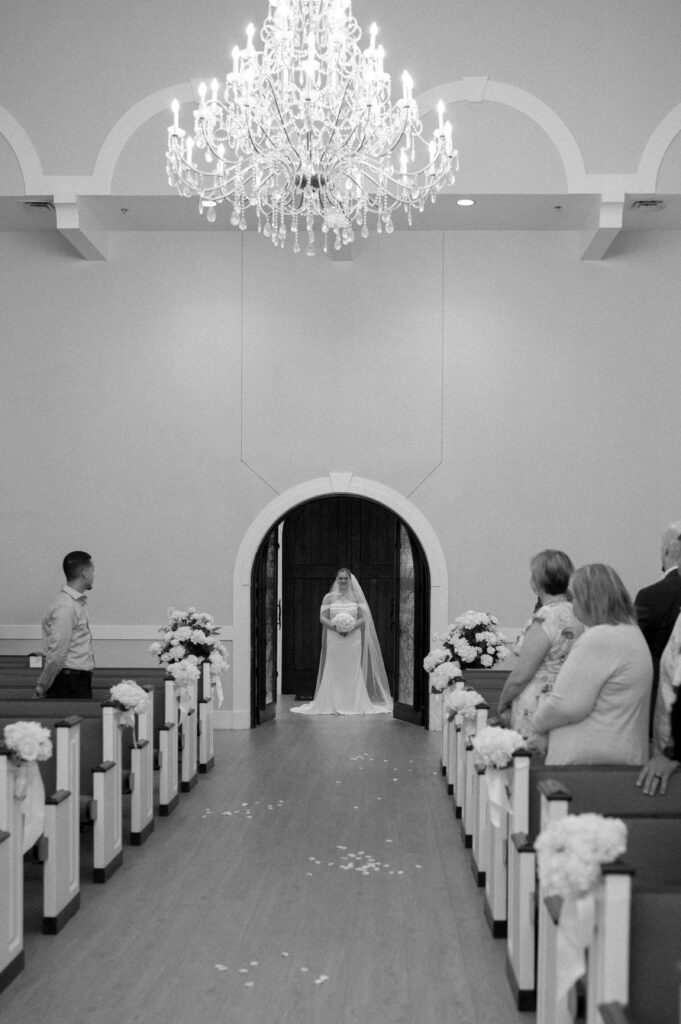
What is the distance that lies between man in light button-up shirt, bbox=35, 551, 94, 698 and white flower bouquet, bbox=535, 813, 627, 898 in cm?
415

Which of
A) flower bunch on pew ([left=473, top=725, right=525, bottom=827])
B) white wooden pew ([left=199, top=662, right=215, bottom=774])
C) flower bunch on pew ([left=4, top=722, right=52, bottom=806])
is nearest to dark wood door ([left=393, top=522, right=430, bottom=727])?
white wooden pew ([left=199, top=662, right=215, bottom=774])

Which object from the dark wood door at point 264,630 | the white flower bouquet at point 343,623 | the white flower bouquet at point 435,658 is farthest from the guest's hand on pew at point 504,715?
the white flower bouquet at point 343,623

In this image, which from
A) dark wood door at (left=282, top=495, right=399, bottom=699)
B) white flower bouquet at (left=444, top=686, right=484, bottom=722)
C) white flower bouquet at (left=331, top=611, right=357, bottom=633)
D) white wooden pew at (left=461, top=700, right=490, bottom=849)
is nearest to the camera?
white wooden pew at (left=461, top=700, right=490, bottom=849)

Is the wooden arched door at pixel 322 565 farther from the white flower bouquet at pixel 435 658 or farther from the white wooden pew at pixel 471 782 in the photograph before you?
the white wooden pew at pixel 471 782

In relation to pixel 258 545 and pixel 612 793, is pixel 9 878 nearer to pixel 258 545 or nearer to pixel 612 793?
pixel 612 793

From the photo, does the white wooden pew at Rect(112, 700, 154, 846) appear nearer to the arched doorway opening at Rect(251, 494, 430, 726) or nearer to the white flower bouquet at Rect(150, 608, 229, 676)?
the white flower bouquet at Rect(150, 608, 229, 676)

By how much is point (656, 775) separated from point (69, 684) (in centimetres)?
397

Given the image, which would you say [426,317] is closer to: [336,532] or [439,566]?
[439,566]

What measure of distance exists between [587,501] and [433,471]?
5.07 feet

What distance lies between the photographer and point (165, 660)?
28.5 ft

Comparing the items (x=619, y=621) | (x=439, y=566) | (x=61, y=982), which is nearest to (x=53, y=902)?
(x=61, y=982)

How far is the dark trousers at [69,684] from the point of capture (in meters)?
6.66

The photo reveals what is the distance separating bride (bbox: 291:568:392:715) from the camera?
483 inches

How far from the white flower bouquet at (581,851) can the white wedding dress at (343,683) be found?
9375mm
